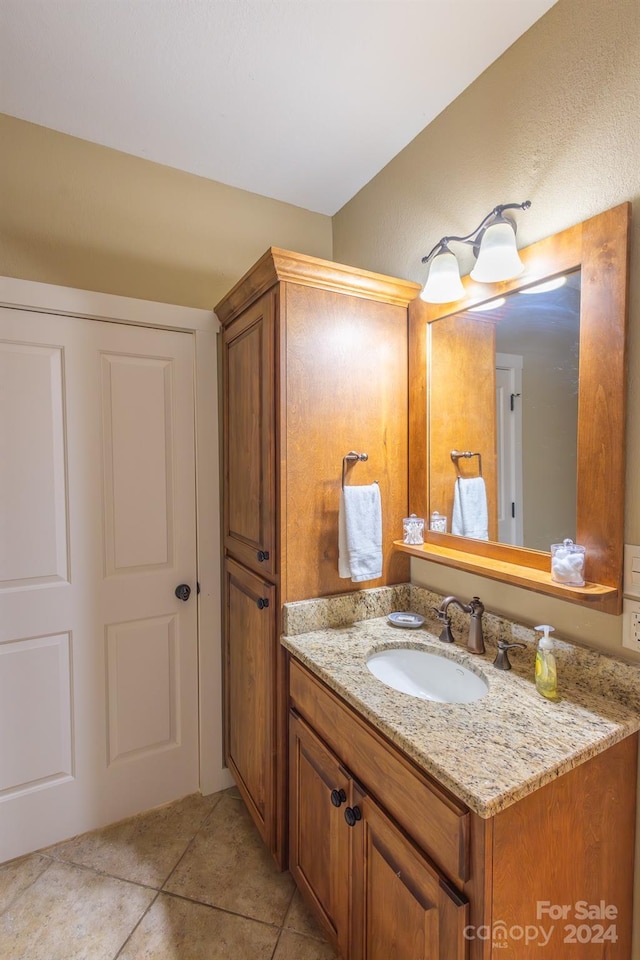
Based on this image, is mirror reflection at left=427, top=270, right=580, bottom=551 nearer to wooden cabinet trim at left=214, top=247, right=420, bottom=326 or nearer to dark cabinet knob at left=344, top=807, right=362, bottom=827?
wooden cabinet trim at left=214, top=247, right=420, bottom=326

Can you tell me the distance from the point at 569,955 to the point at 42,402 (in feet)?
6.83

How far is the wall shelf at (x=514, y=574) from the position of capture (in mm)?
1037

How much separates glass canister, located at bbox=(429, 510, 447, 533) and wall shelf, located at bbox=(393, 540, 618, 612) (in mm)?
57

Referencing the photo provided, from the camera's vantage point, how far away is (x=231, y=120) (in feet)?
5.14

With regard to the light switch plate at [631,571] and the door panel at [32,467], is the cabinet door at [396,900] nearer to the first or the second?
the light switch plate at [631,571]

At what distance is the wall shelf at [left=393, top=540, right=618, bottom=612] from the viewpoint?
40.8 inches

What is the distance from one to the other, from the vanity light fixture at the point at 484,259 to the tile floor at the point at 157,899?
1.98 metres

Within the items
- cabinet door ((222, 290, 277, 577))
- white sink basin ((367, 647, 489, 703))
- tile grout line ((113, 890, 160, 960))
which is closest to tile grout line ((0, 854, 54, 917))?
tile grout line ((113, 890, 160, 960))

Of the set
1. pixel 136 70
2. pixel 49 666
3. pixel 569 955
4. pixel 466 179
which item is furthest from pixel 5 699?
pixel 466 179

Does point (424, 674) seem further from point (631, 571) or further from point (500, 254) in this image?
point (500, 254)

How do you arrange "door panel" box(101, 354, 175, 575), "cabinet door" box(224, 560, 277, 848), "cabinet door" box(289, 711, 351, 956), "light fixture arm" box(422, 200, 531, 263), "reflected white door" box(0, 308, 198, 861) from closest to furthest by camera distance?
"cabinet door" box(289, 711, 351, 956) < "light fixture arm" box(422, 200, 531, 263) < "cabinet door" box(224, 560, 277, 848) < "reflected white door" box(0, 308, 198, 861) < "door panel" box(101, 354, 175, 575)

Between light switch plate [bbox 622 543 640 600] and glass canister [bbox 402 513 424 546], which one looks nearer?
light switch plate [bbox 622 543 640 600]

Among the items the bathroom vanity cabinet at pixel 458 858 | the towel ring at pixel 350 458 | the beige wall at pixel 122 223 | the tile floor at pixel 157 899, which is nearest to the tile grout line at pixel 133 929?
the tile floor at pixel 157 899

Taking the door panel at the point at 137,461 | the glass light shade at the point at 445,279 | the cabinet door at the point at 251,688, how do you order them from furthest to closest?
the door panel at the point at 137,461, the cabinet door at the point at 251,688, the glass light shade at the point at 445,279
